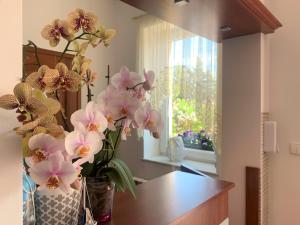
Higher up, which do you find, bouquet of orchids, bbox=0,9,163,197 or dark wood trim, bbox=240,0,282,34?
dark wood trim, bbox=240,0,282,34

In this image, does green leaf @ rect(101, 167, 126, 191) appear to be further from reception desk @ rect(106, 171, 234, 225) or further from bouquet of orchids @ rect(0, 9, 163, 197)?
reception desk @ rect(106, 171, 234, 225)

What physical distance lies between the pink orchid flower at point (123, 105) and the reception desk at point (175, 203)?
39 centimetres

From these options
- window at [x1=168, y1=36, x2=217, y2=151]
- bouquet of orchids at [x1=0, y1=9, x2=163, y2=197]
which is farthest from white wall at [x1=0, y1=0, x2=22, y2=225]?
window at [x1=168, y1=36, x2=217, y2=151]

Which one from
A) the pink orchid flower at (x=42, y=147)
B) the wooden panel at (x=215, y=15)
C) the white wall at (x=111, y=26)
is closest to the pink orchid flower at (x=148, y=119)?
the pink orchid flower at (x=42, y=147)

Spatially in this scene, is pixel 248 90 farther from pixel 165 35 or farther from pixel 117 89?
pixel 117 89

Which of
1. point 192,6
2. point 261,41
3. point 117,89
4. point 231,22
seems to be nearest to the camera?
point 117,89

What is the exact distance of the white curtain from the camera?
106 inches

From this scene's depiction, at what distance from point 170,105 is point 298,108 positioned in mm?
1414

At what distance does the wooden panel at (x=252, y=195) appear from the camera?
6.67ft

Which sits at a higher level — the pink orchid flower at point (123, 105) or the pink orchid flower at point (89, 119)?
the pink orchid flower at point (123, 105)

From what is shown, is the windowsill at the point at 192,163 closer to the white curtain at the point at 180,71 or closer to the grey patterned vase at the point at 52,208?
the white curtain at the point at 180,71

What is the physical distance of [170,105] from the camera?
10.2 ft

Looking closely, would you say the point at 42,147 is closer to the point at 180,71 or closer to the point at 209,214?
the point at 209,214

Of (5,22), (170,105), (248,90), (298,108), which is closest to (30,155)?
(5,22)
